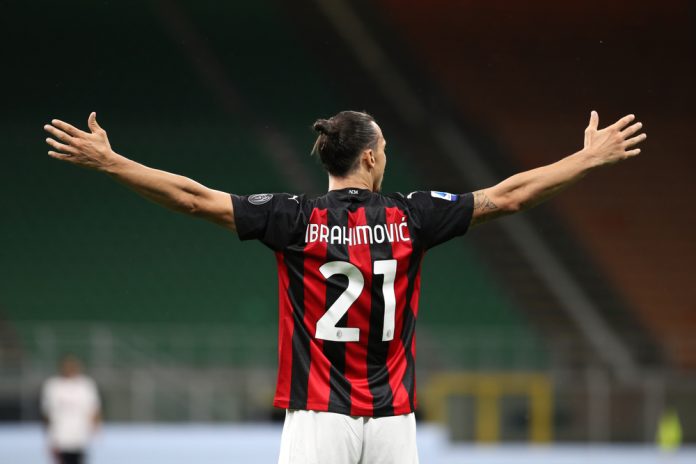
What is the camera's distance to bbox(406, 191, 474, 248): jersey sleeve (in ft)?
11.1

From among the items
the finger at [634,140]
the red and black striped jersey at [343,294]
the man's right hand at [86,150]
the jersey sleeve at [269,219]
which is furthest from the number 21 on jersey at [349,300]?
the finger at [634,140]

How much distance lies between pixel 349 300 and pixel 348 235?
0.19 meters

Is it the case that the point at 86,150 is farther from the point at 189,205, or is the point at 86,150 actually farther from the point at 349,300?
the point at 349,300

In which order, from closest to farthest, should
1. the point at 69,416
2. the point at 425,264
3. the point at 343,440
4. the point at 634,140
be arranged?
the point at 343,440
the point at 634,140
the point at 69,416
the point at 425,264

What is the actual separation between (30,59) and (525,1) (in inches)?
112

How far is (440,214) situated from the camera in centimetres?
340

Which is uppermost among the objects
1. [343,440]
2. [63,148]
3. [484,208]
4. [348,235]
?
[63,148]

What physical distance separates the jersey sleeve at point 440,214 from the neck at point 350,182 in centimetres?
13

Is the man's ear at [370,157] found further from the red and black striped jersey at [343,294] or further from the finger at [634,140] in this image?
the finger at [634,140]

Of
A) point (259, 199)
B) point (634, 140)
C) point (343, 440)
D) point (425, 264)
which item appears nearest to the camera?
point (343, 440)

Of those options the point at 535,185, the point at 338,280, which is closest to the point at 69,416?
the point at 338,280

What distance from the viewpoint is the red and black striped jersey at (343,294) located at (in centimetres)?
326

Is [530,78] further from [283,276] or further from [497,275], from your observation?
[497,275]

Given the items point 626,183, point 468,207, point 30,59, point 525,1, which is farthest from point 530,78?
point 626,183
